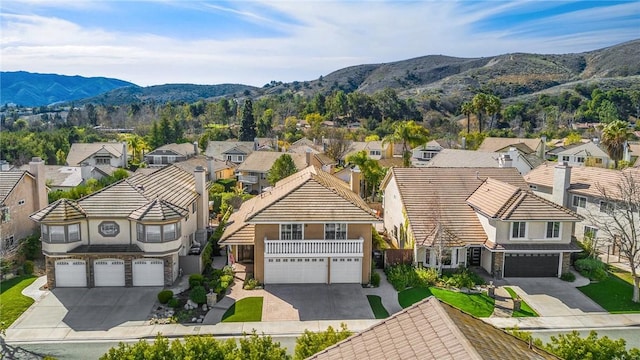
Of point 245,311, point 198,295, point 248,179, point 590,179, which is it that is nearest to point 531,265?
point 590,179

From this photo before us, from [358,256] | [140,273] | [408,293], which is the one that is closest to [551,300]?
[408,293]

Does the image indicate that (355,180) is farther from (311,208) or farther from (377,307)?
(377,307)

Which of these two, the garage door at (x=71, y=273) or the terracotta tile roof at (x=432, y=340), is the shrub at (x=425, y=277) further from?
the garage door at (x=71, y=273)

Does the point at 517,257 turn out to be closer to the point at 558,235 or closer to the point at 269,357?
the point at 558,235

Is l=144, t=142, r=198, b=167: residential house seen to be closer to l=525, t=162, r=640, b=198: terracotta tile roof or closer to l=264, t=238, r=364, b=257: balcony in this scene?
l=264, t=238, r=364, b=257: balcony

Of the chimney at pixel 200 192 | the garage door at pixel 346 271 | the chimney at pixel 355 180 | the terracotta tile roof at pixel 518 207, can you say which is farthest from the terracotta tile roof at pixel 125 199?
the terracotta tile roof at pixel 518 207

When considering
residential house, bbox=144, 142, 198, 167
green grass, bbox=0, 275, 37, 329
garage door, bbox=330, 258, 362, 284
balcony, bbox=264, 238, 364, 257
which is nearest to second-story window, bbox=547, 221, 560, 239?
balcony, bbox=264, 238, 364, 257
